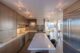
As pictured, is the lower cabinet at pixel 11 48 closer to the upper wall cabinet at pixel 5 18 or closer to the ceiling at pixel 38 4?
the upper wall cabinet at pixel 5 18

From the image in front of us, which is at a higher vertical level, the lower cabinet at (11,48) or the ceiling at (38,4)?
the ceiling at (38,4)

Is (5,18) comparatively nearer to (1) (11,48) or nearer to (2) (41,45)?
(1) (11,48)

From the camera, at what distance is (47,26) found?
33.9 feet

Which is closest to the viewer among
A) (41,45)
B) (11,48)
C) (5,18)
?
(41,45)

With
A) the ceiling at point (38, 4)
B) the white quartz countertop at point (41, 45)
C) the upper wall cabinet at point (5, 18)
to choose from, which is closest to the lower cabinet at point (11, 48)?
the upper wall cabinet at point (5, 18)

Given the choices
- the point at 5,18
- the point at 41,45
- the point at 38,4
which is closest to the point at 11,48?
the point at 5,18

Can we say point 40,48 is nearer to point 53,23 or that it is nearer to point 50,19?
point 53,23

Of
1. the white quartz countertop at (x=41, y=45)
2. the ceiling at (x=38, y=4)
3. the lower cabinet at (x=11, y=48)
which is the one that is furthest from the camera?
the ceiling at (x=38, y=4)

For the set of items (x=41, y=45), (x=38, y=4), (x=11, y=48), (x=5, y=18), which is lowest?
(x=11, y=48)

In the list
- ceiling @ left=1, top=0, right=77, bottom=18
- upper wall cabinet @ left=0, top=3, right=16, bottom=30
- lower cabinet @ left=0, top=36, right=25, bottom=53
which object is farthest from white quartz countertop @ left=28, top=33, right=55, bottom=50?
ceiling @ left=1, top=0, right=77, bottom=18

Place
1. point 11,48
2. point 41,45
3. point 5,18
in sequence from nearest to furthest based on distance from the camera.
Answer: point 41,45, point 5,18, point 11,48

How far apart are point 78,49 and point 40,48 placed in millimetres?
1162

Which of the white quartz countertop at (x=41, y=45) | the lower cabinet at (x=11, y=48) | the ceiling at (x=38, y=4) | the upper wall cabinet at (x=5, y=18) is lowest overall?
the lower cabinet at (x=11, y=48)

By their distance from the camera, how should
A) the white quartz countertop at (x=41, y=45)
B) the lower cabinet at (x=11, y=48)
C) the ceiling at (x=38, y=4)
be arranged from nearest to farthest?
1. the white quartz countertop at (x=41, y=45)
2. the lower cabinet at (x=11, y=48)
3. the ceiling at (x=38, y=4)
